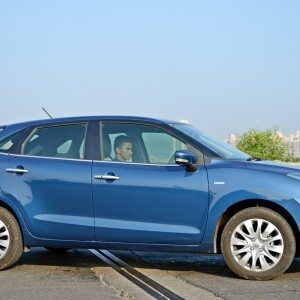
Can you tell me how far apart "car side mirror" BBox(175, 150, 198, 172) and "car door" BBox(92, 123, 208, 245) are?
56mm

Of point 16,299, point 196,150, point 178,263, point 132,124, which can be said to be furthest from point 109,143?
point 16,299

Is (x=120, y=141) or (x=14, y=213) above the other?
(x=120, y=141)

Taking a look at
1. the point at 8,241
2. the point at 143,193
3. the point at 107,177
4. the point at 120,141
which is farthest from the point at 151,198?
the point at 8,241

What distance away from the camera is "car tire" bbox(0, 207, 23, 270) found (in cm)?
808

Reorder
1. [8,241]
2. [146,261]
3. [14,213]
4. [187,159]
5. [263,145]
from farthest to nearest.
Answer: [263,145] < [146,261] < [14,213] < [8,241] < [187,159]

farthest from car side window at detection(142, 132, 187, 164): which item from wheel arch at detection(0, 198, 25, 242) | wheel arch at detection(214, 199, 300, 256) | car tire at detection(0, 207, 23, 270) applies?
car tire at detection(0, 207, 23, 270)

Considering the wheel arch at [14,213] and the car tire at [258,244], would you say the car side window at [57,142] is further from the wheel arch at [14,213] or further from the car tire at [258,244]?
the car tire at [258,244]

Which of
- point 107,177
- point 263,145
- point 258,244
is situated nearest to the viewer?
point 258,244

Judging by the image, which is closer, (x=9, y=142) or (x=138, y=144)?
(x=138, y=144)

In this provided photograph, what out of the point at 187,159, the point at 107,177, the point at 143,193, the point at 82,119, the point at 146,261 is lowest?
the point at 146,261

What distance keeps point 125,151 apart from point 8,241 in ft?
5.35

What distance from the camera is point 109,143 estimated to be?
26.8ft

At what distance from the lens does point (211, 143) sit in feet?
26.7

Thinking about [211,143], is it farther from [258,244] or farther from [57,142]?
[57,142]
